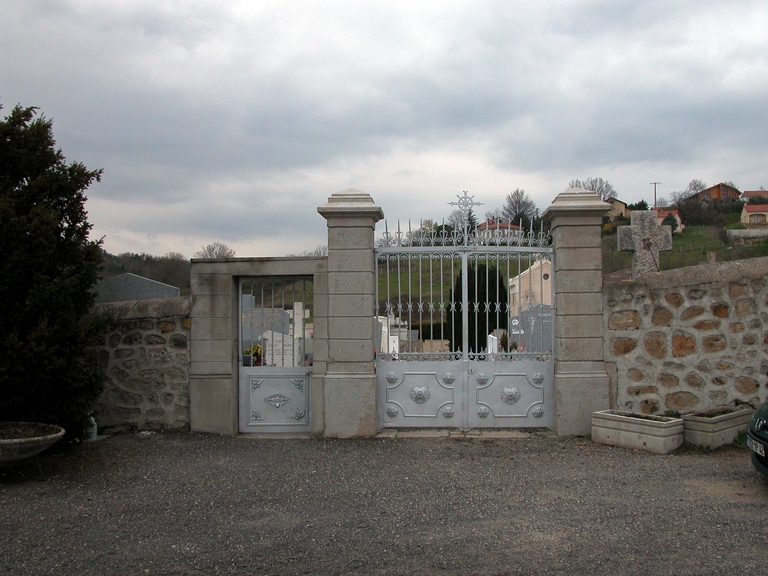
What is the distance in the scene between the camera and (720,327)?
6922mm

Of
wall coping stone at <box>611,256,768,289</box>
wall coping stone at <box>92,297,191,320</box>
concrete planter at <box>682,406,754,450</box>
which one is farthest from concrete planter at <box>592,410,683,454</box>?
wall coping stone at <box>92,297,191,320</box>

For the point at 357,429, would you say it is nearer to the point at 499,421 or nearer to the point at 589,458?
the point at 499,421

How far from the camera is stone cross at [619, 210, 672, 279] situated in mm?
7863

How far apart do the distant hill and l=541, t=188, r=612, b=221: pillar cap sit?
758cm

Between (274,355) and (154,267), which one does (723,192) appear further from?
(274,355)

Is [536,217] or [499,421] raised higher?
[536,217]

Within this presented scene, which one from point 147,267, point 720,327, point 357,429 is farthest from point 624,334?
point 147,267

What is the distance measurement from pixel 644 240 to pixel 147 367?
6260 millimetres

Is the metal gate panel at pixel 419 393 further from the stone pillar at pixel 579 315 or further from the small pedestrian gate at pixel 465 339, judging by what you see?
the stone pillar at pixel 579 315

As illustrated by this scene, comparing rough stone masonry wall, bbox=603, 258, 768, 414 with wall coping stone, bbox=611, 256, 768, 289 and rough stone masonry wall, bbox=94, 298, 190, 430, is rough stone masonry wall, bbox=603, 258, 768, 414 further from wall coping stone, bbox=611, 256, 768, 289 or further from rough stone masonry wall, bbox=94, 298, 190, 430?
rough stone masonry wall, bbox=94, 298, 190, 430

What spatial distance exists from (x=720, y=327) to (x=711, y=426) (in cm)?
129

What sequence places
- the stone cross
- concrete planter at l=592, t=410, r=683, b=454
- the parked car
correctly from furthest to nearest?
the stone cross
concrete planter at l=592, t=410, r=683, b=454
the parked car

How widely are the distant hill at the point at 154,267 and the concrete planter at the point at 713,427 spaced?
899 centimetres

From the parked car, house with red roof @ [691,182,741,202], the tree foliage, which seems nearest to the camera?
the parked car
